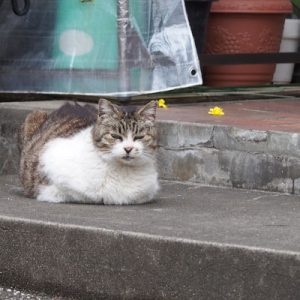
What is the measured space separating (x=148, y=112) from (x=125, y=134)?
0.20m

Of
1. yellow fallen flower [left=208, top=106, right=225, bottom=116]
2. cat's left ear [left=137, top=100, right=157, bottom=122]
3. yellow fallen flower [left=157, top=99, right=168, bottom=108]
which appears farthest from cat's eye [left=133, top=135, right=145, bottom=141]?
yellow fallen flower [left=157, top=99, right=168, bottom=108]

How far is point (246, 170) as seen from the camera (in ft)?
20.1

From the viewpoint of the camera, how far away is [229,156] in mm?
6191

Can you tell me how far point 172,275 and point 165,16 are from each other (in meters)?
3.00

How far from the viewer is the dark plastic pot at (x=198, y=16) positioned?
798 centimetres

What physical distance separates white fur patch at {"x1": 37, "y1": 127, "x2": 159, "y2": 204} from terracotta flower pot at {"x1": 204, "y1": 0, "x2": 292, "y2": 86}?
2.94 meters

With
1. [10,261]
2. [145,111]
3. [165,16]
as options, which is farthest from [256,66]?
[10,261]

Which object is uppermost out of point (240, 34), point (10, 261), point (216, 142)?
point (240, 34)

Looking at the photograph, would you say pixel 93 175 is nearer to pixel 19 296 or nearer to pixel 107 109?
pixel 107 109

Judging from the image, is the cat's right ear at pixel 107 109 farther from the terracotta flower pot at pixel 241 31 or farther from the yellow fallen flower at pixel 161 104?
the terracotta flower pot at pixel 241 31

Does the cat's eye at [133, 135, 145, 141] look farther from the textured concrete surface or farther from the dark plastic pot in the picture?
the dark plastic pot

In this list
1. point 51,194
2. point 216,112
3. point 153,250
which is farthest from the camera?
point 216,112

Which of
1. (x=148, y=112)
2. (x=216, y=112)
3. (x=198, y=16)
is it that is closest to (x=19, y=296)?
(x=148, y=112)

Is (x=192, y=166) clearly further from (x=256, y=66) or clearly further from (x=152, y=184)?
(x=256, y=66)
